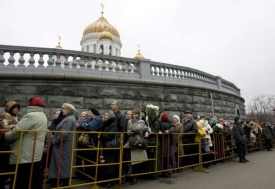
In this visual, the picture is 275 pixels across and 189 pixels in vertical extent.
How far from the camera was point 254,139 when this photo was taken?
1022cm

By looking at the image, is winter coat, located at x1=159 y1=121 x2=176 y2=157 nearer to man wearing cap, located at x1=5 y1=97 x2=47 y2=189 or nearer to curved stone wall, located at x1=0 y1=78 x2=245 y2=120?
man wearing cap, located at x1=5 y1=97 x2=47 y2=189

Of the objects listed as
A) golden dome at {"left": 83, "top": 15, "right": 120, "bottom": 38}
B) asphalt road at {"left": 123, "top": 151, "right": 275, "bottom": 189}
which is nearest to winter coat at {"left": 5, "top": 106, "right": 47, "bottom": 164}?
asphalt road at {"left": 123, "top": 151, "right": 275, "bottom": 189}

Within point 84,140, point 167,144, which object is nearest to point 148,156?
point 167,144

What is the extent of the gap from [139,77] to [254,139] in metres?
6.59

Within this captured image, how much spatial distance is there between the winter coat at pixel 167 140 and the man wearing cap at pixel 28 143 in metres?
3.01

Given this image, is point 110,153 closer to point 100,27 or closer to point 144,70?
point 144,70

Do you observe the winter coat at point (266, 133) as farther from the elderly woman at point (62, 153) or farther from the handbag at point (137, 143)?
the elderly woman at point (62, 153)

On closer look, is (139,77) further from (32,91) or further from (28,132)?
(28,132)

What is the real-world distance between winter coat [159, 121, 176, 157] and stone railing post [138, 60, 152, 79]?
4.22 meters

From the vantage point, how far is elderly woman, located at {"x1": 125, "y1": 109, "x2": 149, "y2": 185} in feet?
15.2

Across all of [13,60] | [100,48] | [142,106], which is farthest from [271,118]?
[13,60]

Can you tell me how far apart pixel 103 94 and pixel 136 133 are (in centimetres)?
425

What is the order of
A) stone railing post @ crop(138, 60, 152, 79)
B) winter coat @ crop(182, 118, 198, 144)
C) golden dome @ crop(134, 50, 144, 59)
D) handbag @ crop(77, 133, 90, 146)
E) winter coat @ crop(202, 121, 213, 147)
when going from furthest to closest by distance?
golden dome @ crop(134, 50, 144, 59), stone railing post @ crop(138, 60, 152, 79), winter coat @ crop(202, 121, 213, 147), winter coat @ crop(182, 118, 198, 144), handbag @ crop(77, 133, 90, 146)

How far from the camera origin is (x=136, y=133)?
4.66 m
